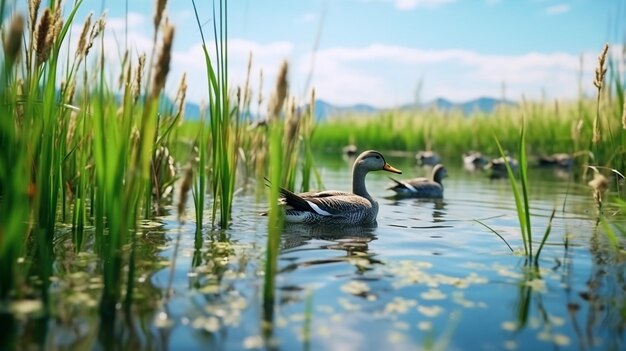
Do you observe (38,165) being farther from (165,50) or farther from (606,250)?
(606,250)

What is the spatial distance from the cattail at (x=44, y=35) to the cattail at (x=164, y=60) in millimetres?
809

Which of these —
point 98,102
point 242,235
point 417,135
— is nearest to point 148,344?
point 98,102

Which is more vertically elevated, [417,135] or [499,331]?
[417,135]

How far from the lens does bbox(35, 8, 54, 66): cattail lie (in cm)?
326

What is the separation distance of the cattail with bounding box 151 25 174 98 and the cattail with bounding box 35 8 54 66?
0.81 meters

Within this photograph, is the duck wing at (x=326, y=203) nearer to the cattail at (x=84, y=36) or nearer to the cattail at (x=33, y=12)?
the cattail at (x=84, y=36)

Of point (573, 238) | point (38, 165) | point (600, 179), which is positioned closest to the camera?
point (38, 165)

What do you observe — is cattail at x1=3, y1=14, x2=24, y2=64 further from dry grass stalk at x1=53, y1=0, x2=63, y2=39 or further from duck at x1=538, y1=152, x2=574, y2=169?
duck at x1=538, y1=152, x2=574, y2=169

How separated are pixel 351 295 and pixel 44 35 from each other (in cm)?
228

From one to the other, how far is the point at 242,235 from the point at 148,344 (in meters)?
2.73

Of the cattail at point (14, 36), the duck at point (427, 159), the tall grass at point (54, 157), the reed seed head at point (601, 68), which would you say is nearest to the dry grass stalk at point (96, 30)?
the tall grass at point (54, 157)

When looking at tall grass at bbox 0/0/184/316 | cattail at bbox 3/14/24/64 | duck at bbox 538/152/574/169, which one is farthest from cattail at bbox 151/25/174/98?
duck at bbox 538/152/574/169

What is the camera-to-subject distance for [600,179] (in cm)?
403

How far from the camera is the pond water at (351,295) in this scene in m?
2.98
